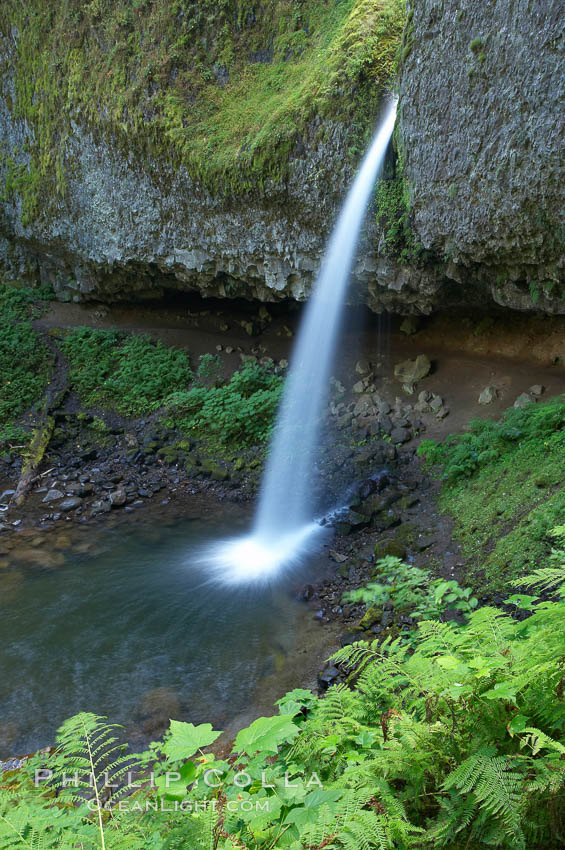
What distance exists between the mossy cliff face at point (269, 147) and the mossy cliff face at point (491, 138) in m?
0.02

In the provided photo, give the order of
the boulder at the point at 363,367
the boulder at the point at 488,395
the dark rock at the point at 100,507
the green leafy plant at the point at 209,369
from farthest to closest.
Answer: the green leafy plant at the point at 209,369, the boulder at the point at 363,367, the dark rock at the point at 100,507, the boulder at the point at 488,395

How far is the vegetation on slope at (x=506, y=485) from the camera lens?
611cm

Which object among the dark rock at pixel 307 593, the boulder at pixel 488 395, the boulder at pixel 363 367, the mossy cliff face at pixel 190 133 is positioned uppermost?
the mossy cliff face at pixel 190 133

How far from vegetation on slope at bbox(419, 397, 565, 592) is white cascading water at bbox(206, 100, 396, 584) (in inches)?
104

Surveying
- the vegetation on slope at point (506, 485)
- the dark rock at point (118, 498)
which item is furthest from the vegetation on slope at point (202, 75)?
the dark rock at point (118, 498)

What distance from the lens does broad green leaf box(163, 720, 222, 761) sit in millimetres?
1812

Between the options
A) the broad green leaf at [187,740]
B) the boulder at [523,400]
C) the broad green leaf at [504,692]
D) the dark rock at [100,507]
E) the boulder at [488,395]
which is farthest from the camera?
the dark rock at [100,507]

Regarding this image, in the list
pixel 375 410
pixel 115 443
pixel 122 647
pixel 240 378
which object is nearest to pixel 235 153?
pixel 240 378

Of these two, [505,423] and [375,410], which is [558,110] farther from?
[375,410]

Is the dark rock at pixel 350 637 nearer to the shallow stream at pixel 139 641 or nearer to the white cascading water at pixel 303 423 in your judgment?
the shallow stream at pixel 139 641

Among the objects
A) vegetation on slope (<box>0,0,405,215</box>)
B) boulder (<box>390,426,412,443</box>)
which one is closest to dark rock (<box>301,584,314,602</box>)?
boulder (<box>390,426,412,443</box>)

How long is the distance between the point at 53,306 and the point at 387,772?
56.6 feet

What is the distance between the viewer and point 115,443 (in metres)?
12.6

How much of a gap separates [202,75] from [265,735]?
1304 centimetres
